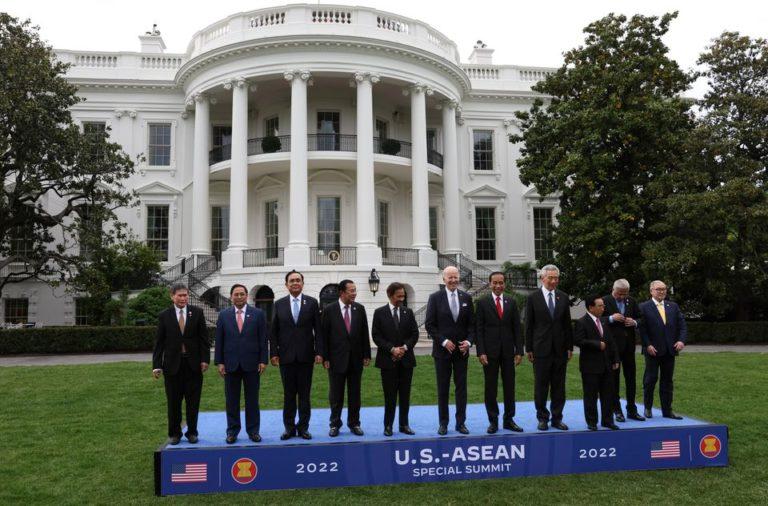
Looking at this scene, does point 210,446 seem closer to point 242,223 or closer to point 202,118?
point 242,223


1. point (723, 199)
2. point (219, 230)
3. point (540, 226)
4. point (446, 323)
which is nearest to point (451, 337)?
point (446, 323)

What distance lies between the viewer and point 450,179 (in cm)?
2775

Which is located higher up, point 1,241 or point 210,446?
point 1,241

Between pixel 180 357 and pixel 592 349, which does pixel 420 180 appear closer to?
pixel 592 349

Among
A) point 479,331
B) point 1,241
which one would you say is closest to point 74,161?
point 1,241

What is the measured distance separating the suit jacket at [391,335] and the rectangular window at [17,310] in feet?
83.3

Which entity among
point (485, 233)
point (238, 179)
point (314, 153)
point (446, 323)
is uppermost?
point (314, 153)

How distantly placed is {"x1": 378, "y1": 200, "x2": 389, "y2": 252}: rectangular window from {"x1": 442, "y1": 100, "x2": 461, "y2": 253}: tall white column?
2.65 m

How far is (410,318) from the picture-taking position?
7406 millimetres

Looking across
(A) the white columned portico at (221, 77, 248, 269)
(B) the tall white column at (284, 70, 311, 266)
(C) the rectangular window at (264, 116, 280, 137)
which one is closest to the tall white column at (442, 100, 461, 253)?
(B) the tall white column at (284, 70, 311, 266)

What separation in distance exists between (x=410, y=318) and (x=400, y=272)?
16659 millimetres

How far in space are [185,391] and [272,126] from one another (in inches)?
885

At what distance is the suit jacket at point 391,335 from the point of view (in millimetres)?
7160

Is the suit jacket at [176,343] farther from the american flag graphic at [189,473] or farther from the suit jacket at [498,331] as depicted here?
the suit jacket at [498,331]
